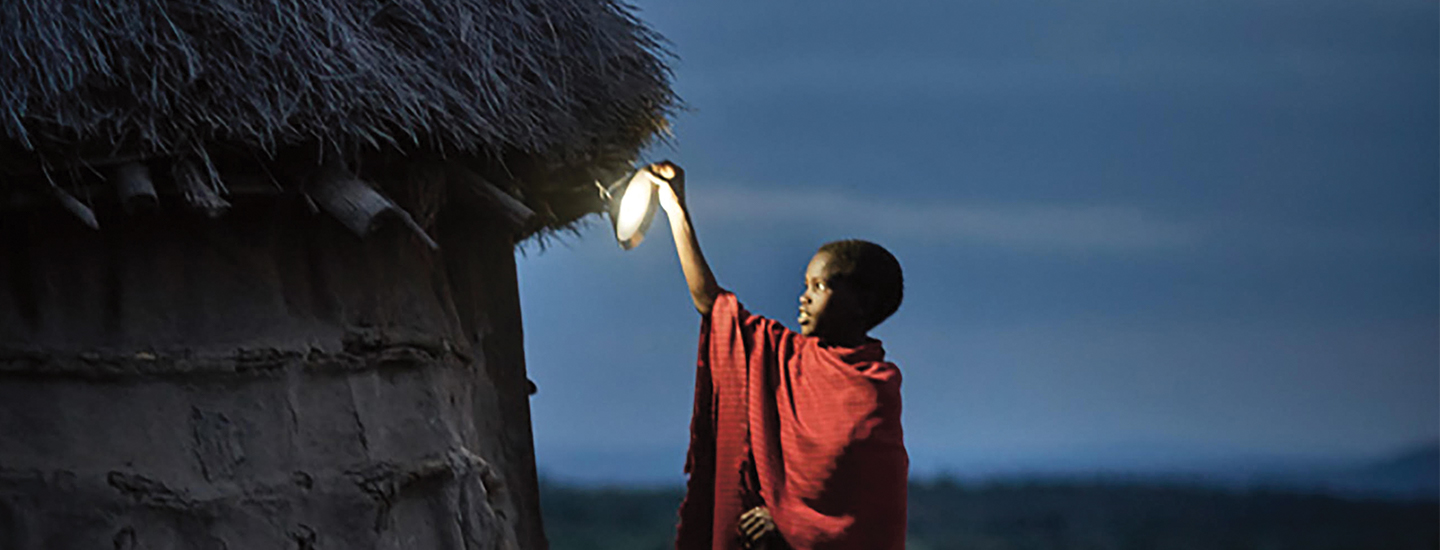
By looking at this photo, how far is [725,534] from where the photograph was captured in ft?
11.7

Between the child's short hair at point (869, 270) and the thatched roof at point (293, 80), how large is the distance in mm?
793

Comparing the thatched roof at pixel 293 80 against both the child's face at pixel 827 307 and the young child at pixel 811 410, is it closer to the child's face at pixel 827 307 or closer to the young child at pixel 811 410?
the young child at pixel 811 410

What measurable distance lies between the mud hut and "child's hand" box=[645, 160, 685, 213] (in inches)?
11.3

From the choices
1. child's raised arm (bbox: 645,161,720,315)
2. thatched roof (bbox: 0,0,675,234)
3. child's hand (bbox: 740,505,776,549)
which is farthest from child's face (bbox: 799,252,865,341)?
thatched roof (bbox: 0,0,675,234)

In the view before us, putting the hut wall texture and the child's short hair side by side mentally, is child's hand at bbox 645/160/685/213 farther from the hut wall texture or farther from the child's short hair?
the hut wall texture

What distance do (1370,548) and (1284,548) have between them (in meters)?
0.68

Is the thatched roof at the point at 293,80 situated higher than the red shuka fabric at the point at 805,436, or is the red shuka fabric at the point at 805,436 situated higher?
the thatched roof at the point at 293,80

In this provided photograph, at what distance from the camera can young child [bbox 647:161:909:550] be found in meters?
3.44

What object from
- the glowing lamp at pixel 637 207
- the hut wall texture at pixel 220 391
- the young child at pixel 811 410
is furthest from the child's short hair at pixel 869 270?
the hut wall texture at pixel 220 391

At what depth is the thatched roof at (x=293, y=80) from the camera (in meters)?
3.12

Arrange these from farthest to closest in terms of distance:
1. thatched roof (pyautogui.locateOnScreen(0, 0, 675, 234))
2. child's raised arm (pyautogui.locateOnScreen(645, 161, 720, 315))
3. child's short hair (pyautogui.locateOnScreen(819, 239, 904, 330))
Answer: child's raised arm (pyautogui.locateOnScreen(645, 161, 720, 315))
child's short hair (pyautogui.locateOnScreen(819, 239, 904, 330))
thatched roof (pyautogui.locateOnScreen(0, 0, 675, 234))

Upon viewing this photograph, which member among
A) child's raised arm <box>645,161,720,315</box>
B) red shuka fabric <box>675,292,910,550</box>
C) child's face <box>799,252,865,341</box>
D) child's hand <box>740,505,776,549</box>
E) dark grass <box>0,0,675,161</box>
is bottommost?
child's hand <box>740,505,776,549</box>

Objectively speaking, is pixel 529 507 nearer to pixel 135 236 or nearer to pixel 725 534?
pixel 725 534

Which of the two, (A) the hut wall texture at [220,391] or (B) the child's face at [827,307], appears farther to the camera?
(B) the child's face at [827,307]
